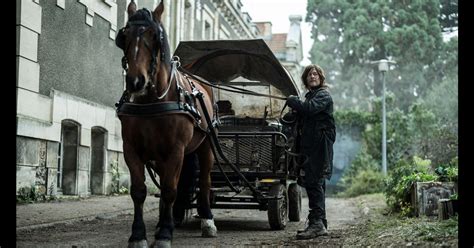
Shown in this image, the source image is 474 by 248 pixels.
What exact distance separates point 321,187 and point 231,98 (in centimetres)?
382

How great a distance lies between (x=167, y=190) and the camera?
5.79 metres

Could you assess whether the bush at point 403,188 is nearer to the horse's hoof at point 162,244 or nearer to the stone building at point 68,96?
the horse's hoof at point 162,244

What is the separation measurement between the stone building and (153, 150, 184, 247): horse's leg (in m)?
4.78

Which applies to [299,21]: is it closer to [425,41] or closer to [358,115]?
[425,41]

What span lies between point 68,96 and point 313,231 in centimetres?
672

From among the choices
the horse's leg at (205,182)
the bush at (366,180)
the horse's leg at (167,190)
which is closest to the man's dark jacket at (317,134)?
the horse's leg at (205,182)

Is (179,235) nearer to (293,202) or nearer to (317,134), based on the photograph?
(317,134)

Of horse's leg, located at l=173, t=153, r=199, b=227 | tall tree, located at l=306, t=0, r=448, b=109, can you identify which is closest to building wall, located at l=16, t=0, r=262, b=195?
horse's leg, located at l=173, t=153, r=199, b=227

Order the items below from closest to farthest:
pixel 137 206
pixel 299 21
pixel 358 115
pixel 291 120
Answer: pixel 137 206 → pixel 291 120 → pixel 358 115 → pixel 299 21

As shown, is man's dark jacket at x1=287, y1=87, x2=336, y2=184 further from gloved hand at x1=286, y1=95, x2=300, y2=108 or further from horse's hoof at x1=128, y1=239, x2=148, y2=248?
horse's hoof at x1=128, y1=239, x2=148, y2=248

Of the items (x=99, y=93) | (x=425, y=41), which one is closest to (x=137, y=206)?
(x=99, y=93)

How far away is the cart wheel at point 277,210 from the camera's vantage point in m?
7.81

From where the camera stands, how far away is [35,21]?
1033 cm

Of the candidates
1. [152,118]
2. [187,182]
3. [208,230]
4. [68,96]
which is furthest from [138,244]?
[68,96]
